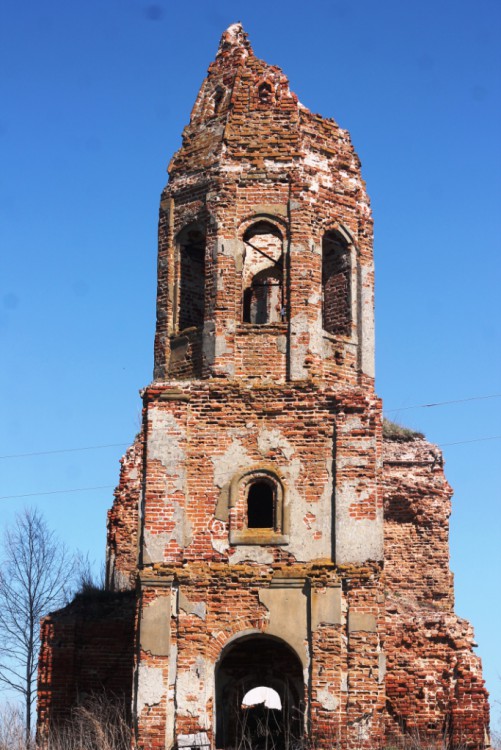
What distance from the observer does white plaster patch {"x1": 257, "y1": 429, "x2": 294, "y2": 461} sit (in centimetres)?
1659

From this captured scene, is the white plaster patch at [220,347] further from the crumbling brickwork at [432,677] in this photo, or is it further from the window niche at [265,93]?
the crumbling brickwork at [432,677]

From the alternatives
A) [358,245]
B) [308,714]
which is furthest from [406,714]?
[358,245]

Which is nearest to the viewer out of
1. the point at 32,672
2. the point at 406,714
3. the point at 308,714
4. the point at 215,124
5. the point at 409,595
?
the point at 308,714

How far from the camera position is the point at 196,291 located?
17953 millimetres

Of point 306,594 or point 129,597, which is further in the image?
point 129,597

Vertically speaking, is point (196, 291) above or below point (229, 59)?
below

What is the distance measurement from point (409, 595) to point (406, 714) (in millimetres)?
3498

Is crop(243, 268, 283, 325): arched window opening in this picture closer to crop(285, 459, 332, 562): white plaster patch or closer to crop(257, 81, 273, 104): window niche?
crop(257, 81, 273, 104): window niche

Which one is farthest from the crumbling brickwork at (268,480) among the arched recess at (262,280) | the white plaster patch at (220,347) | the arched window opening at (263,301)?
the arched window opening at (263,301)

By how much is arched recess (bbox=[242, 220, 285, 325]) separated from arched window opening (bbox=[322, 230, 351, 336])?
86 centimetres

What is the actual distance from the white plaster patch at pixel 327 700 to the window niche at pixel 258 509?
1803mm

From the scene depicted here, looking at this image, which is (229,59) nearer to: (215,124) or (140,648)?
(215,124)

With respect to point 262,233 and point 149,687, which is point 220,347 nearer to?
point 262,233

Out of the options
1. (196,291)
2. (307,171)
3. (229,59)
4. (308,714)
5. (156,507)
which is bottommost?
(308,714)
